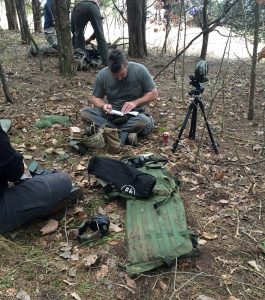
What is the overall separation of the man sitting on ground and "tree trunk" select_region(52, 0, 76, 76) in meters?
2.29

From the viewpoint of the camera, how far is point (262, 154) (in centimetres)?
545

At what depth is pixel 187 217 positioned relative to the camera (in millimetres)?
3654

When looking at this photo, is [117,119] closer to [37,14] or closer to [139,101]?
[139,101]

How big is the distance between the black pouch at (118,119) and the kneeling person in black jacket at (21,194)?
2.13 metres

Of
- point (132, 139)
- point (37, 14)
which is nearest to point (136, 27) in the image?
point (37, 14)

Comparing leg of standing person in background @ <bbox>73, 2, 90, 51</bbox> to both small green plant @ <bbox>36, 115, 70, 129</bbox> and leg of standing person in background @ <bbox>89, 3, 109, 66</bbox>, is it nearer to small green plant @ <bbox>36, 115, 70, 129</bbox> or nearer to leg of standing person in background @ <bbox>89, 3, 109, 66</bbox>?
leg of standing person in background @ <bbox>89, 3, 109, 66</bbox>

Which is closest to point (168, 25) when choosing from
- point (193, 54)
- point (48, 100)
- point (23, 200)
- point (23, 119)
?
point (193, 54)

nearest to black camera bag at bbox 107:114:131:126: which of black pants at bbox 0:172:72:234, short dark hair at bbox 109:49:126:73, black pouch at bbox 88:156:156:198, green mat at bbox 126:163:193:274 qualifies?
short dark hair at bbox 109:49:126:73

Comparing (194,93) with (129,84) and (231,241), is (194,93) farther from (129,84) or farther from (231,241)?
(231,241)

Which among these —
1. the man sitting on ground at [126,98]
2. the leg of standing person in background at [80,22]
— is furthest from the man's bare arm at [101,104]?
the leg of standing person in background at [80,22]

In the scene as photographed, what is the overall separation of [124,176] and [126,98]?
2047 mm

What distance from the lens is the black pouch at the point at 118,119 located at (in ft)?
17.8

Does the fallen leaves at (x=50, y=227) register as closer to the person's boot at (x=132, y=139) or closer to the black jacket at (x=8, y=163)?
the black jacket at (x=8, y=163)

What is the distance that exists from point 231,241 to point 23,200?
1.79 m
